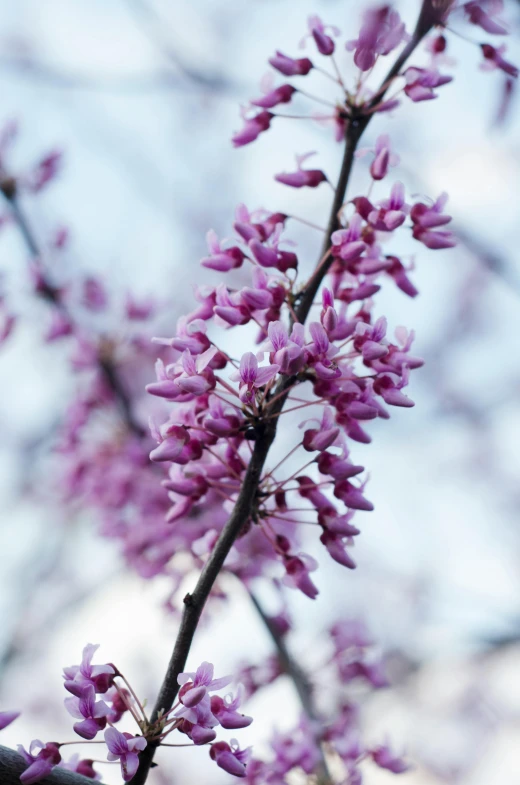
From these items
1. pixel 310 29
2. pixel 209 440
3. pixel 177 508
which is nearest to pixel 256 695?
pixel 177 508

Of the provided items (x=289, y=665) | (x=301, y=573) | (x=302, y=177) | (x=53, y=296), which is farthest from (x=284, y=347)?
(x=53, y=296)

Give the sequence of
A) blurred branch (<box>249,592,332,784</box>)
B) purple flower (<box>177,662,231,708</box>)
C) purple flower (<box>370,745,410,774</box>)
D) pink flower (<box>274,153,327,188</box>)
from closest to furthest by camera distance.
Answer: purple flower (<box>177,662,231,708</box>) < pink flower (<box>274,153,327,188</box>) < purple flower (<box>370,745,410,774</box>) < blurred branch (<box>249,592,332,784</box>)

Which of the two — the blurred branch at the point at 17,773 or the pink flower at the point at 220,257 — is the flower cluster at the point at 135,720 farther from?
the pink flower at the point at 220,257

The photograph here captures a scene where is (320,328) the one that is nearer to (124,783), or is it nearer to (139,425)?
(124,783)

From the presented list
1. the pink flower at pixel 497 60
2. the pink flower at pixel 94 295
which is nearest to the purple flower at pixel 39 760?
the pink flower at pixel 497 60

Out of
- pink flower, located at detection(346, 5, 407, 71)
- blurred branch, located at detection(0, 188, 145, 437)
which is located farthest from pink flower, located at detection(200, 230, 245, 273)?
blurred branch, located at detection(0, 188, 145, 437)

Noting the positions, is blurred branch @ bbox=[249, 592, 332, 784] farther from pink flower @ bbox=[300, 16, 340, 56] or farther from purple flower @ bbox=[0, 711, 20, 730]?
pink flower @ bbox=[300, 16, 340, 56]
